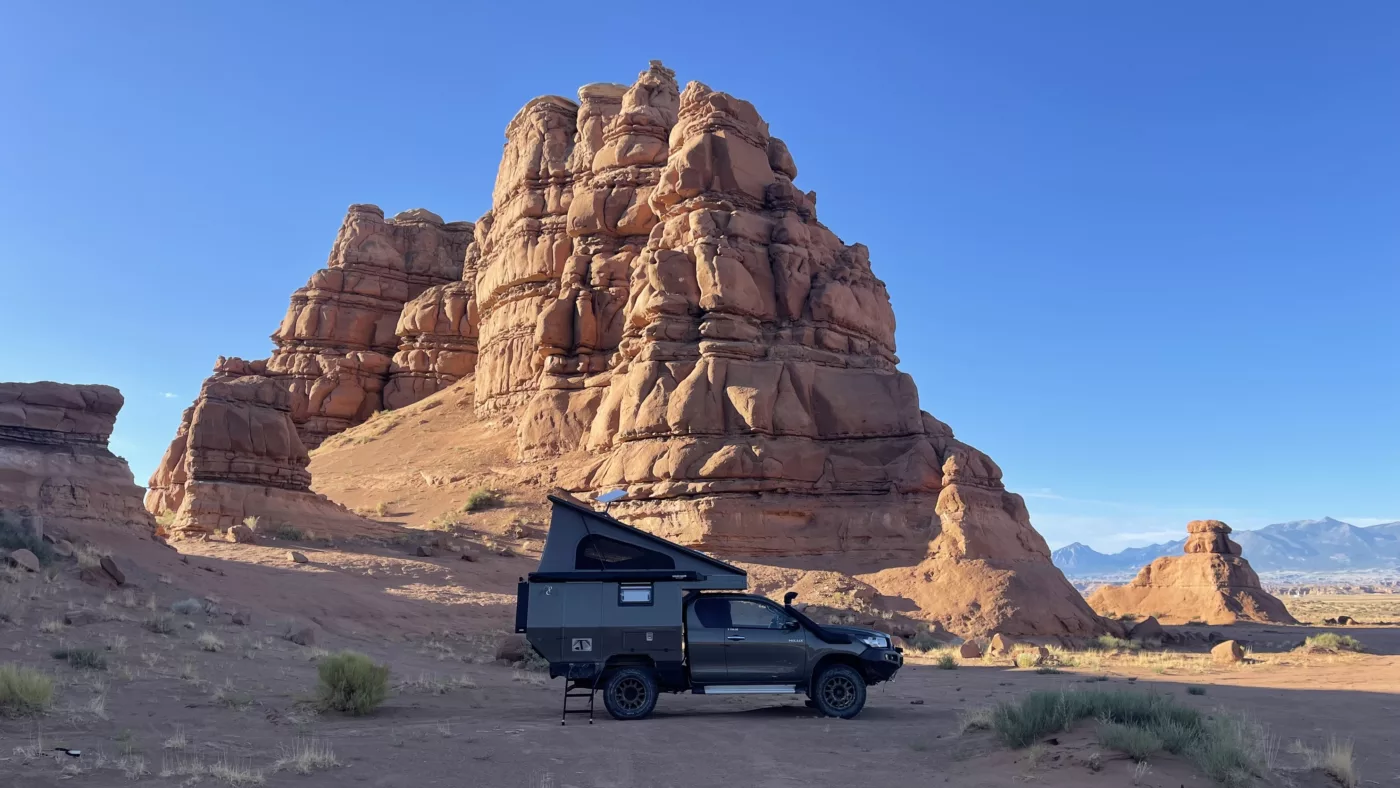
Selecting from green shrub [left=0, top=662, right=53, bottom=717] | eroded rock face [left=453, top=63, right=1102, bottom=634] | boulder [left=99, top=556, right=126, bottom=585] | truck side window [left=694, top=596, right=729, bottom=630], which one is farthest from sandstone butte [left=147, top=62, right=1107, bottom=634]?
green shrub [left=0, top=662, right=53, bottom=717]

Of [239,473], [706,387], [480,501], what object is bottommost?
[480,501]

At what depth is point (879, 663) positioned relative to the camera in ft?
40.9

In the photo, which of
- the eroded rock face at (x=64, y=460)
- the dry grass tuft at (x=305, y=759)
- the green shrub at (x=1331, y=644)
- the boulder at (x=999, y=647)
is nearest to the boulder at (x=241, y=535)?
the eroded rock face at (x=64, y=460)

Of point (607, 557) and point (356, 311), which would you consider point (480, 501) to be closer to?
point (607, 557)

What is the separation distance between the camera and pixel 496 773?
871cm

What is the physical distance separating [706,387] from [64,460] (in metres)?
19.7

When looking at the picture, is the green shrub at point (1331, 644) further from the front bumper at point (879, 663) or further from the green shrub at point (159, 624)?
the green shrub at point (159, 624)

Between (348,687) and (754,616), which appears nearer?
(348,687)

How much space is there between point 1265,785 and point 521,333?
44073 millimetres

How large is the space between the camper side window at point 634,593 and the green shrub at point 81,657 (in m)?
6.58

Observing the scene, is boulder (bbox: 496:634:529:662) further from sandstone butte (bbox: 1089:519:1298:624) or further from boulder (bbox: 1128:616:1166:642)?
sandstone butte (bbox: 1089:519:1298:624)

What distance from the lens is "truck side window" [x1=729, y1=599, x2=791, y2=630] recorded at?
12586 mm

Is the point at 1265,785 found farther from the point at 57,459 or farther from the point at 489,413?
the point at 489,413

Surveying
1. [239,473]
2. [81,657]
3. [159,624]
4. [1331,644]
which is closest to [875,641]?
[81,657]
